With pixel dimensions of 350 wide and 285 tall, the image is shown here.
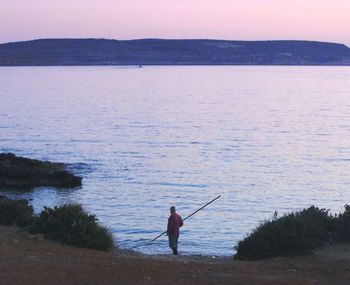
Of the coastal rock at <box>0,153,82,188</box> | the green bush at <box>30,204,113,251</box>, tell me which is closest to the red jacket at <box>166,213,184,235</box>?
the green bush at <box>30,204,113,251</box>

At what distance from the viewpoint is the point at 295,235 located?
1554 centimetres

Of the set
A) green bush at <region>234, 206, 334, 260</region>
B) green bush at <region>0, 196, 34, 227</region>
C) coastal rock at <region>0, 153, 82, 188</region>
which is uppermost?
green bush at <region>234, 206, 334, 260</region>

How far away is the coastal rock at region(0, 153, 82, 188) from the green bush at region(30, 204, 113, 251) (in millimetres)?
20629

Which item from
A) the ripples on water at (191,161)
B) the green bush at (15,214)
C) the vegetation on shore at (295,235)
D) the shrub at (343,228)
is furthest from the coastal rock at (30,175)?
the shrub at (343,228)

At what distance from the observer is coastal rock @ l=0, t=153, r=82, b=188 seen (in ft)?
123

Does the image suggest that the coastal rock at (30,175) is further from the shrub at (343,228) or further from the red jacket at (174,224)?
the shrub at (343,228)

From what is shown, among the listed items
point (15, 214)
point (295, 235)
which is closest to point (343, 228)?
point (295, 235)

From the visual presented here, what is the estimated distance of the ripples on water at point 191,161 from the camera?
28984mm

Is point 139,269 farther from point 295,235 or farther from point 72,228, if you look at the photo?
point 295,235

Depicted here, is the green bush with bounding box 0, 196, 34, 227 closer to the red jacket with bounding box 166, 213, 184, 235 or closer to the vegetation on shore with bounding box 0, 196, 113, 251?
the vegetation on shore with bounding box 0, 196, 113, 251

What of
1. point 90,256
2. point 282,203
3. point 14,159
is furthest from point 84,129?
point 90,256

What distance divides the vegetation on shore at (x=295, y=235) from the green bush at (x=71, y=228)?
3.32 meters

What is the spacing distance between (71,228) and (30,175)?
2286 centimetres

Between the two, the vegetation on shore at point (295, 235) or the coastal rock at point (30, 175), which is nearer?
the vegetation on shore at point (295, 235)
